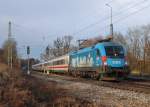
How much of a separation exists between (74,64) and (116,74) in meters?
13.9

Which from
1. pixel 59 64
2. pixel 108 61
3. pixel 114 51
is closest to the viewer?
pixel 108 61

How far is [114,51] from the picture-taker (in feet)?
95.3

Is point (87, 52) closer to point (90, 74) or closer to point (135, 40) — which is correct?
point (90, 74)

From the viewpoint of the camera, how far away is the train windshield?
2881cm

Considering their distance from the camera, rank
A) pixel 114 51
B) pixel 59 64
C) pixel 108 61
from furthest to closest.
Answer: pixel 59 64
pixel 114 51
pixel 108 61

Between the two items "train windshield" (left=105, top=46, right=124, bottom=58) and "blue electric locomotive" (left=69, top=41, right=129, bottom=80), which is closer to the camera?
"blue electric locomotive" (left=69, top=41, right=129, bottom=80)

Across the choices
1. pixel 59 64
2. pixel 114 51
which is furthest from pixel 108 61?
pixel 59 64

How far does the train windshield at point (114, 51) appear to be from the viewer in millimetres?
28812

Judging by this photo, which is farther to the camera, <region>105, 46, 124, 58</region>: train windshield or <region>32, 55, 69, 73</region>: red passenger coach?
<region>32, 55, 69, 73</region>: red passenger coach

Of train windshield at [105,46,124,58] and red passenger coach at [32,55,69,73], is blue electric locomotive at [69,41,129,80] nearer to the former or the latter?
train windshield at [105,46,124,58]

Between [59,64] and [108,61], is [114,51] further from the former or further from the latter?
[59,64]

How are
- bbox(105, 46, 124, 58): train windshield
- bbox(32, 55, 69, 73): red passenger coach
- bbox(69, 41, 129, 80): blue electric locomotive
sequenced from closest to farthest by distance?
1. bbox(69, 41, 129, 80): blue electric locomotive
2. bbox(105, 46, 124, 58): train windshield
3. bbox(32, 55, 69, 73): red passenger coach

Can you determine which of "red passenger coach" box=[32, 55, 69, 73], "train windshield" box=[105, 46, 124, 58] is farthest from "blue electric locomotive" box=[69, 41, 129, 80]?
"red passenger coach" box=[32, 55, 69, 73]

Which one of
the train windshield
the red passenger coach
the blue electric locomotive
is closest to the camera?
the blue electric locomotive
